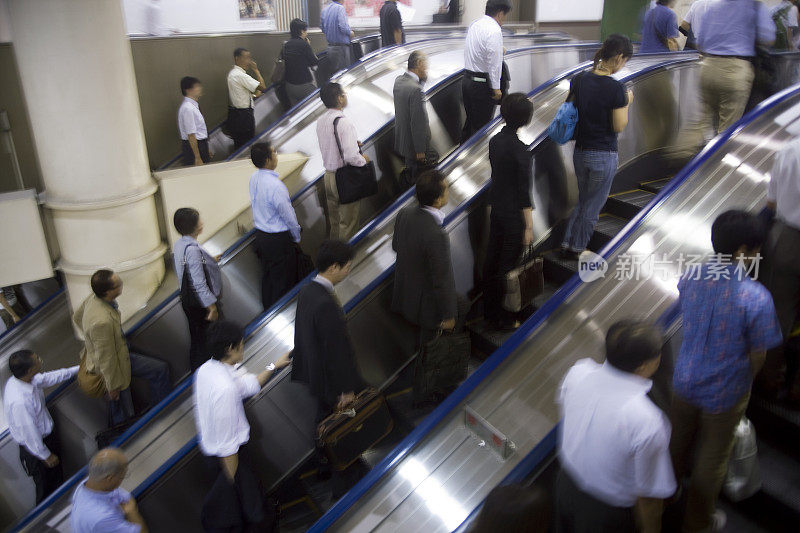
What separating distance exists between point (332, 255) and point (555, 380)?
1.37 meters

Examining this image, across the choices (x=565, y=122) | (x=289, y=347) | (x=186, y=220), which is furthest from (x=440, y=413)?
(x=186, y=220)

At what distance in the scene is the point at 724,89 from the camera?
5.02 metres

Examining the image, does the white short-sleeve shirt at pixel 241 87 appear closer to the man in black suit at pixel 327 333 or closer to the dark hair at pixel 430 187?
the dark hair at pixel 430 187

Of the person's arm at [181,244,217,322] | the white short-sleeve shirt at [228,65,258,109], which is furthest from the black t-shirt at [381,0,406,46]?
the person's arm at [181,244,217,322]

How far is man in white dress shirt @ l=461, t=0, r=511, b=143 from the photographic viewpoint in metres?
5.37

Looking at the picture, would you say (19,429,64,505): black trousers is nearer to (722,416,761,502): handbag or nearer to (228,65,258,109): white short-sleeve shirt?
(228,65,258,109): white short-sleeve shirt

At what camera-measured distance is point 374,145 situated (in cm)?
634

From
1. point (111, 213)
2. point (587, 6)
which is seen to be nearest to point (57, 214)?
point (111, 213)

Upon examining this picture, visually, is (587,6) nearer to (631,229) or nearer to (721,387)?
(631,229)

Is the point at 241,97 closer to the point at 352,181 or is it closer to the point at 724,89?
the point at 352,181

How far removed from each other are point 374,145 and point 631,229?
3338mm

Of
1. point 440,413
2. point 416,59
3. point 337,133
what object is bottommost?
point 440,413

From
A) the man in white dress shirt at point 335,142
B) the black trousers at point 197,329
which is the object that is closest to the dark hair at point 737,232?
the man in white dress shirt at point 335,142

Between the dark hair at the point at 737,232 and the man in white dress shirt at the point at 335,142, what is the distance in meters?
3.03
